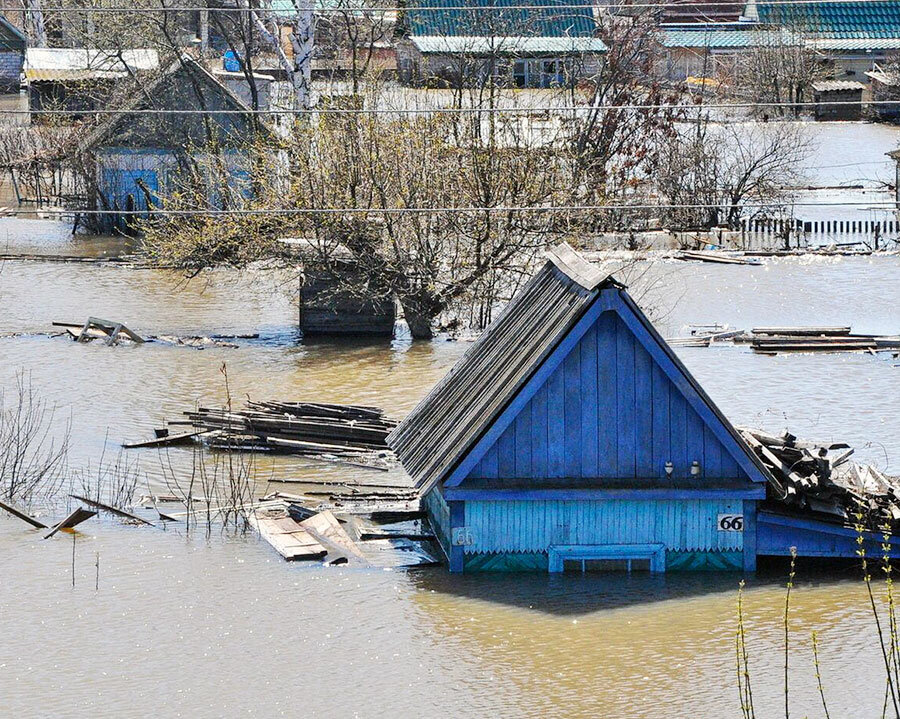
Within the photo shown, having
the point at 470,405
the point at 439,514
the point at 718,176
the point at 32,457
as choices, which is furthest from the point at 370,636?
the point at 718,176

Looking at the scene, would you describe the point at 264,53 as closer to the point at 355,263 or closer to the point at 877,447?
the point at 355,263

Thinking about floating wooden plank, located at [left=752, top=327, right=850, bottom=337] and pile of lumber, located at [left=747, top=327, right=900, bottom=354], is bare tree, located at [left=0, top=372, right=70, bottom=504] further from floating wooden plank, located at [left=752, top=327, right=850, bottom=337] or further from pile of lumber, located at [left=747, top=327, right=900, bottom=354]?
floating wooden plank, located at [left=752, top=327, right=850, bottom=337]

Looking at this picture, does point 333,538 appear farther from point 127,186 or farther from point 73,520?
point 127,186

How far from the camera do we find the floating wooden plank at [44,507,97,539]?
17828 millimetres

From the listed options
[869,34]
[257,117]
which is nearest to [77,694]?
[257,117]

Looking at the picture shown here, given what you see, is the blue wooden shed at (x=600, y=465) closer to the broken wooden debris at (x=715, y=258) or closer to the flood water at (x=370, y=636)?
the flood water at (x=370, y=636)

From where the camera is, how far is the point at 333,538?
1752 cm

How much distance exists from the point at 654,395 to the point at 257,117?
2928 cm

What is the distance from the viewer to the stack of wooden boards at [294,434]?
70.7ft

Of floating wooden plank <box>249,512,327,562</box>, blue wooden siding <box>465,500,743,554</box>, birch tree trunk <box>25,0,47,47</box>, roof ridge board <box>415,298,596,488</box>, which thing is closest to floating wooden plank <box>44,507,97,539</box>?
floating wooden plank <box>249,512,327,562</box>

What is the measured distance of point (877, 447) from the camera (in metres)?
22.8

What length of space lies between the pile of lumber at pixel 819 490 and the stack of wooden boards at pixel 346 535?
4026mm

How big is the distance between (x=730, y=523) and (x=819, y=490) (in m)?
1.05

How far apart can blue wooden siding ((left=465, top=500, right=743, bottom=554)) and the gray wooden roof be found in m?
0.89
